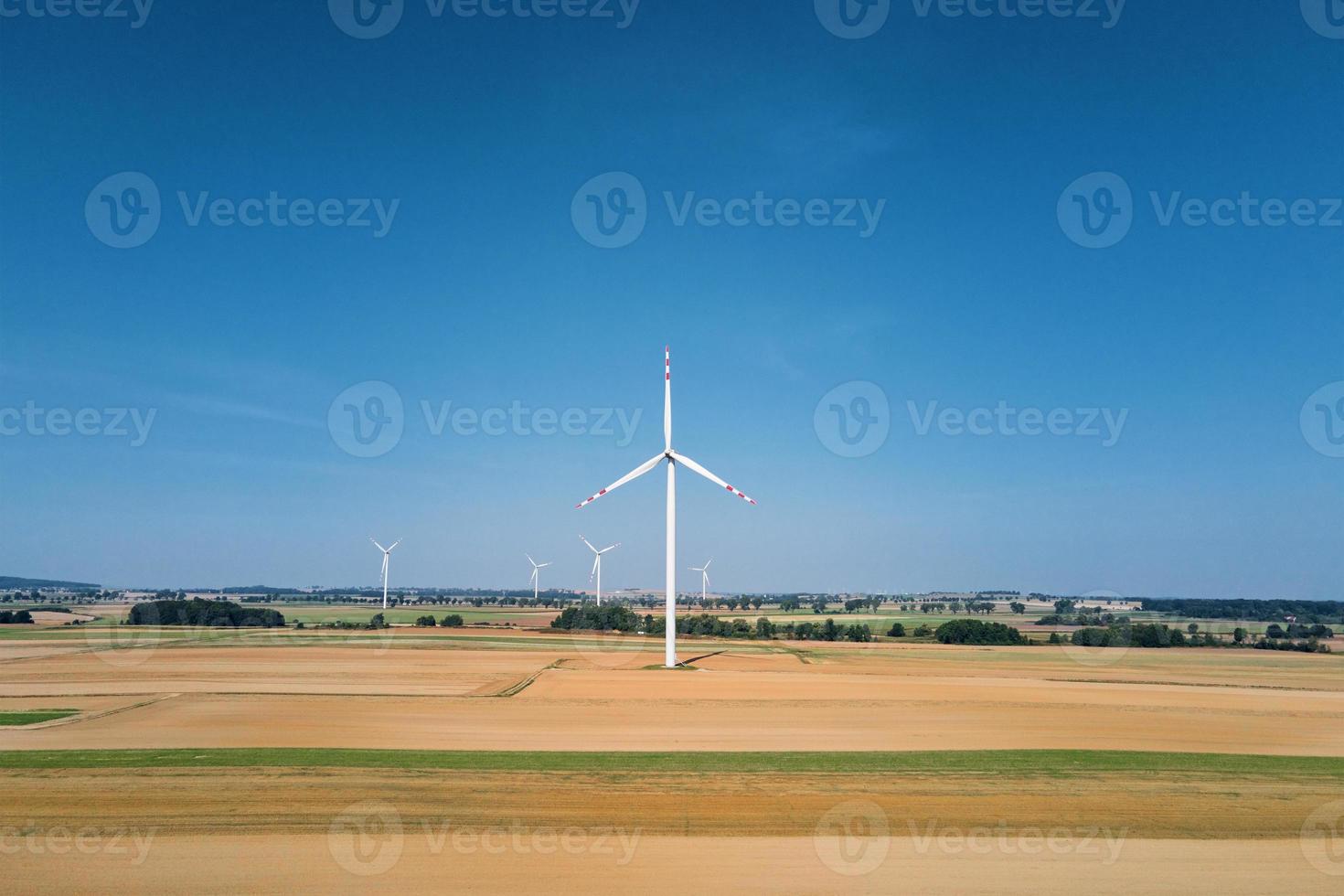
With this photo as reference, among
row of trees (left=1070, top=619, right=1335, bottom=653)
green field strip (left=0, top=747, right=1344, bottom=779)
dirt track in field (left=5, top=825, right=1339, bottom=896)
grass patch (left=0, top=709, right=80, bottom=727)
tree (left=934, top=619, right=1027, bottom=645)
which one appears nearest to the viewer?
dirt track in field (left=5, top=825, right=1339, bottom=896)

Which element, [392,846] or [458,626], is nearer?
[392,846]

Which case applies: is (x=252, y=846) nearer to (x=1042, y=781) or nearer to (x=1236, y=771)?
(x=1042, y=781)

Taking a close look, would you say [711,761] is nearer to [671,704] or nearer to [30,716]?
[671,704]

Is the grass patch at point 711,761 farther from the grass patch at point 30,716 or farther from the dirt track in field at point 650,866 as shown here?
the grass patch at point 30,716

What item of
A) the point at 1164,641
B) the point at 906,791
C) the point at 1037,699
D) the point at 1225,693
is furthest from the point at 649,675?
the point at 1164,641

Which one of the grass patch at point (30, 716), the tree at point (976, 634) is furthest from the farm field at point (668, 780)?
the tree at point (976, 634)

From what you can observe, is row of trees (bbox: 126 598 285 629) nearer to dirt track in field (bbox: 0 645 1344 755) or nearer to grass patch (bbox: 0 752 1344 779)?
dirt track in field (bbox: 0 645 1344 755)

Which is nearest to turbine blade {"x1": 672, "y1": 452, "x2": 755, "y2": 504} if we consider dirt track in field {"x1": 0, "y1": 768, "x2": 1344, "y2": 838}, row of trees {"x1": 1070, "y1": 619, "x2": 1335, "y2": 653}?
dirt track in field {"x1": 0, "y1": 768, "x2": 1344, "y2": 838}
